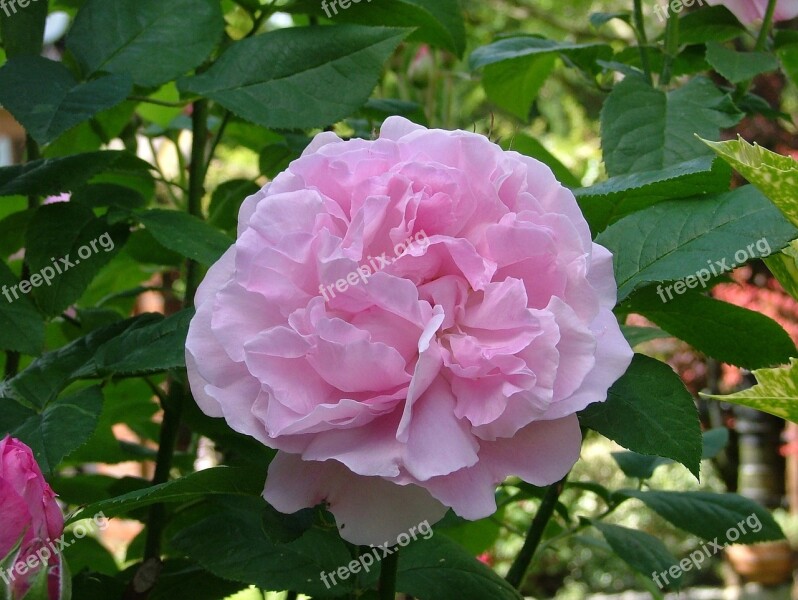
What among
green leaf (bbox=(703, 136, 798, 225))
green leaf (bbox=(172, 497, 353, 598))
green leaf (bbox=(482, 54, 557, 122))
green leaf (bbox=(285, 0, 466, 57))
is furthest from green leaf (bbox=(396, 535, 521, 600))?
green leaf (bbox=(482, 54, 557, 122))

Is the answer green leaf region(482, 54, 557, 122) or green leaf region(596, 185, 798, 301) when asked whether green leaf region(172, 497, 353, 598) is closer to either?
green leaf region(596, 185, 798, 301)

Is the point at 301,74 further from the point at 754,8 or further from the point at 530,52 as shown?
the point at 754,8

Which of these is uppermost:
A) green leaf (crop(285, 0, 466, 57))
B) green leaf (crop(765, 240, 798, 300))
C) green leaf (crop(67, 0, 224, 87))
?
green leaf (crop(67, 0, 224, 87))

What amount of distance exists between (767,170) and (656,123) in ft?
0.99

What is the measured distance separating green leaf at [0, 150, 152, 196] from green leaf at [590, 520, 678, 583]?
1.57ft

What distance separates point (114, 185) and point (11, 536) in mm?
380

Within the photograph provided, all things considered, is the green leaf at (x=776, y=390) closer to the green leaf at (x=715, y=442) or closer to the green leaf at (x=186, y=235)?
the green leaf at (x=186, y=235)

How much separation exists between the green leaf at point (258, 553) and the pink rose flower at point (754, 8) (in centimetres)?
55

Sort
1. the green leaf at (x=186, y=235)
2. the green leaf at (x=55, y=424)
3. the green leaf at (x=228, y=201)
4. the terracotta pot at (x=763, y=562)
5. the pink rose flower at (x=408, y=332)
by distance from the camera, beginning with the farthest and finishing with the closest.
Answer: the terracotta pot at (x=763, y=562), the green leaf at (x=228, y=201), the green leaf at (x=186, y=235), the green leaf at (x=55, y=424), the pink rose flower at (x=408, y=332)

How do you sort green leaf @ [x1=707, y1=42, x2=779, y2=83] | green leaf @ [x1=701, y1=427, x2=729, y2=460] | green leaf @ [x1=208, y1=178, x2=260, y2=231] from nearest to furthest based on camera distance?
green leaf @ [x1=707, y1=42, x2=779, y2=83] < green leaf @ [x1=208, y1=178, x2=260, y2=231] < green leaf @ [x1=701, y1=427, x2=729, y2=460]

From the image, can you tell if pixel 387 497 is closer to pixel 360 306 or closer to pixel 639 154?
pixel 360 306

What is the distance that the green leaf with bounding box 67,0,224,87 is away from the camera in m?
0.64

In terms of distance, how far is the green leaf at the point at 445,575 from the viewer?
1.79ft

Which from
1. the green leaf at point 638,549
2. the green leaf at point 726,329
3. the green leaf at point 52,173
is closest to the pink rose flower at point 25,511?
the green leaf at point 52,173
